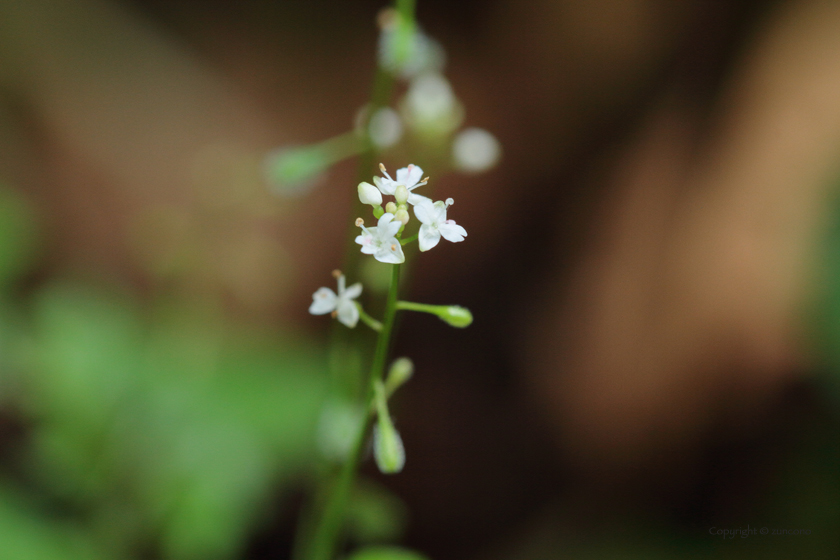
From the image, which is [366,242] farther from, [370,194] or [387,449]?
[387,449]

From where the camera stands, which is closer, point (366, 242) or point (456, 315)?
point (366, 242)

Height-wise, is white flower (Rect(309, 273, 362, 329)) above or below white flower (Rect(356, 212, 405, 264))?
below

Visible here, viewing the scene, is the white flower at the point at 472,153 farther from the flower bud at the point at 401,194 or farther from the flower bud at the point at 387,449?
the flower bud at the point at 387,449

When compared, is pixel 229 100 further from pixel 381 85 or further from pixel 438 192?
pixel 381 85

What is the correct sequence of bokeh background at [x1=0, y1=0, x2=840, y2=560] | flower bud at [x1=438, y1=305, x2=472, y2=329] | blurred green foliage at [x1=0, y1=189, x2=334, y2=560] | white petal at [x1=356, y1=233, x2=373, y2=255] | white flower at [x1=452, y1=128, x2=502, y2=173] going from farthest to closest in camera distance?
bokeh background at [x1=0, y1=0, x2=840, y2=560] → blurred green foliage at [x1=0, y1=189, x2=334, y2=560] → white flower at [x1=452, y1=128, x2=502, y2=173] → flower bud at [x1=438, y1=305, x2=472, y2=329] → white petal at [x1=356, y1=233, x2=373, y2=255]

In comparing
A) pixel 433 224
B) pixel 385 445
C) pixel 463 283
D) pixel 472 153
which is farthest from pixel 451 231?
pixel 463 283

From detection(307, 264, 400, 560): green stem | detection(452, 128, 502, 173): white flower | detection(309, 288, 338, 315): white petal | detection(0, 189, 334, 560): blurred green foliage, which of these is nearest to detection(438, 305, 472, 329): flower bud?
detection(307, 264, 400, 560): green stem

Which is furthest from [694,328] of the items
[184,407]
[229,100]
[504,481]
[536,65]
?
[229,100]

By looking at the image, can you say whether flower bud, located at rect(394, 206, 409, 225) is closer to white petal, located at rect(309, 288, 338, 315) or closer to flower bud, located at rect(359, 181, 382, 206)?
flower bud, located at rect(359, 181, 382, 206)
